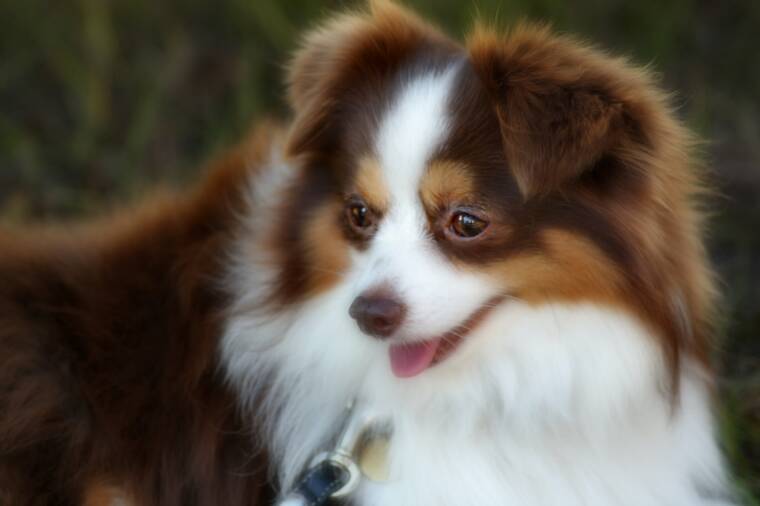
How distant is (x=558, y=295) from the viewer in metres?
2.93

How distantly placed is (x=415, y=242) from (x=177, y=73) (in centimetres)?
424

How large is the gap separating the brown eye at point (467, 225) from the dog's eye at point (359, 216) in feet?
0.87

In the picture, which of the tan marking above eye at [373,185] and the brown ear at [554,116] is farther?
the tan marking above eye at [373,185]

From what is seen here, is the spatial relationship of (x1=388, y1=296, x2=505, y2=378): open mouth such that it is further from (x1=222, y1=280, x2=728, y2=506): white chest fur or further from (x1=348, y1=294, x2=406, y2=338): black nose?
(x1=348, y1=294, x2=406, y2=338): black nose

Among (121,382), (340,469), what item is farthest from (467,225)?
(121,382)

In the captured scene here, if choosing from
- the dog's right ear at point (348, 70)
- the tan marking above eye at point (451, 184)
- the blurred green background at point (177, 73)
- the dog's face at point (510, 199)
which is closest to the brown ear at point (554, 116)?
the dog's face at point (510, 199)

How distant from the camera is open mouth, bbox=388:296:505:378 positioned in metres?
2.93

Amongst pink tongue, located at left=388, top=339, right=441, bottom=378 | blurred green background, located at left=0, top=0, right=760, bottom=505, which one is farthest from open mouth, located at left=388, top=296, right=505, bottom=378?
blurred green background, located at left=0, top=0, right=760, bottom=505

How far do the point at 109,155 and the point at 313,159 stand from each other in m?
3.62

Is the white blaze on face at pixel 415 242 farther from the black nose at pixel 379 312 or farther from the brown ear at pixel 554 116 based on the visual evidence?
the brown ear at pixel 554 116

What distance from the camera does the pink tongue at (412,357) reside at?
2973mm

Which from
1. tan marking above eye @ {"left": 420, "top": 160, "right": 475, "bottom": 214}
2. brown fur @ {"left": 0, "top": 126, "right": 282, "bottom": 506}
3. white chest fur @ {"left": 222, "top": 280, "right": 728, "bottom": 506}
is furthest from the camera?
brown fur @ {"left": 0, "top": 126, "right": 282, "bottom": 506}

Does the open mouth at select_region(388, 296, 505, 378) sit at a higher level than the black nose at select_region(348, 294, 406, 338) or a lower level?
lower

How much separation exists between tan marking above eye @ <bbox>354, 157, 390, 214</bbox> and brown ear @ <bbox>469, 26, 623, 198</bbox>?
357 millimetres
